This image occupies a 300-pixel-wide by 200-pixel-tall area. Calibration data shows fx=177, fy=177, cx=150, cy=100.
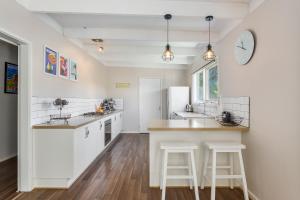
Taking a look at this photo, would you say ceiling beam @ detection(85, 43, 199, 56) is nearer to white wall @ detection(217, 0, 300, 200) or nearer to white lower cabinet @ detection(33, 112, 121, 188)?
white wall @ detection(217, 0, 300, 200)

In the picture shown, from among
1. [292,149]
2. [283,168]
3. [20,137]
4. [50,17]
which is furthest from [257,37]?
[20,137]

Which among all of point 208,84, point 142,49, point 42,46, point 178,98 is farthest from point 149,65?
point 42,46

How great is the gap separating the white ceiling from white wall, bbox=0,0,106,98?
0.16m

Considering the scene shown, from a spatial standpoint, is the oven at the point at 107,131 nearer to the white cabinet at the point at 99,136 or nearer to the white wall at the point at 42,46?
the white cabinet at the point at 99,136

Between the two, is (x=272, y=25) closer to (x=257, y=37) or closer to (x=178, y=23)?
(x=257, y=37)

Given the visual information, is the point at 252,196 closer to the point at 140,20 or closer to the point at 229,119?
the point at 229,119

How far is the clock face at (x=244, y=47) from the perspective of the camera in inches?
88.7

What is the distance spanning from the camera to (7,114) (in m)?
3.63

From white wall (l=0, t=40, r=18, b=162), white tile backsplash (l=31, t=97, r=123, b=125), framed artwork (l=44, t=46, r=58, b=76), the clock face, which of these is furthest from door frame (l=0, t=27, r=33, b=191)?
the clock face

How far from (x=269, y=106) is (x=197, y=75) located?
3389mm

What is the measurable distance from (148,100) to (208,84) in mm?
2678

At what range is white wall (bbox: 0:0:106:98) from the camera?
6.80 ft

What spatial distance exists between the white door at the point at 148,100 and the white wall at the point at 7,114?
3.72m

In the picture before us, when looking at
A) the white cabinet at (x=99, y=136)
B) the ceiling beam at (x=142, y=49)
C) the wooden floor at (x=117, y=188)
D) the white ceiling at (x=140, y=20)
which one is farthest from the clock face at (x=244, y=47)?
the white cabinet at (x=99, y=136)
